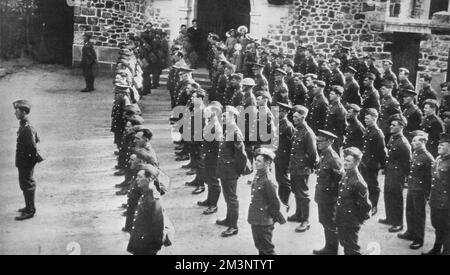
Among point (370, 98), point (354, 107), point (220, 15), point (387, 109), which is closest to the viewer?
point (354, 107)

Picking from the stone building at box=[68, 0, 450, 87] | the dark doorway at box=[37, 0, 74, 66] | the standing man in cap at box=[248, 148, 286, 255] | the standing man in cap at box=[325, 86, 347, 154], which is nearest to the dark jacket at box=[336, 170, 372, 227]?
the standing man in cap at box=[248, 148, 286, 255]

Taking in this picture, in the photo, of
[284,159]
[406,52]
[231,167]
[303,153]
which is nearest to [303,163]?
[303,153]

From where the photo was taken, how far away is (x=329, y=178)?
315 inches

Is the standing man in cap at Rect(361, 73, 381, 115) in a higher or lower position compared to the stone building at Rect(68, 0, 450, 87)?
lower

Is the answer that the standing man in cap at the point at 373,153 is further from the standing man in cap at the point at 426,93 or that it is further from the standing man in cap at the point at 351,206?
the standing man in cap at the point at 426,93

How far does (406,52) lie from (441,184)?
1114 centimetres

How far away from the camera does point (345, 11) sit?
1822 cm

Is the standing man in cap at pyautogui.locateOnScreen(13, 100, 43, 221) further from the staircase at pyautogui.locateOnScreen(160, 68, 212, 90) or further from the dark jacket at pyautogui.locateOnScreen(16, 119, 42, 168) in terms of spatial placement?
the staircase at pyautogui.locateOnScreen(160, 68, 212, 90)

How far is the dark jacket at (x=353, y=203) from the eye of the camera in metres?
7.42

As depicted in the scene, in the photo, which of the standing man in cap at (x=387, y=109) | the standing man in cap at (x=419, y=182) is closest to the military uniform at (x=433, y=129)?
the standing man in cap at (x=387, y=109)

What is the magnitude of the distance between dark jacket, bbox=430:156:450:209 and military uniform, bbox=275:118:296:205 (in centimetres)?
244

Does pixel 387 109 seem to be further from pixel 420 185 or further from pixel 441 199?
pixel 441 199

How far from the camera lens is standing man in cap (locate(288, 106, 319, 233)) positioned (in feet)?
29.1
